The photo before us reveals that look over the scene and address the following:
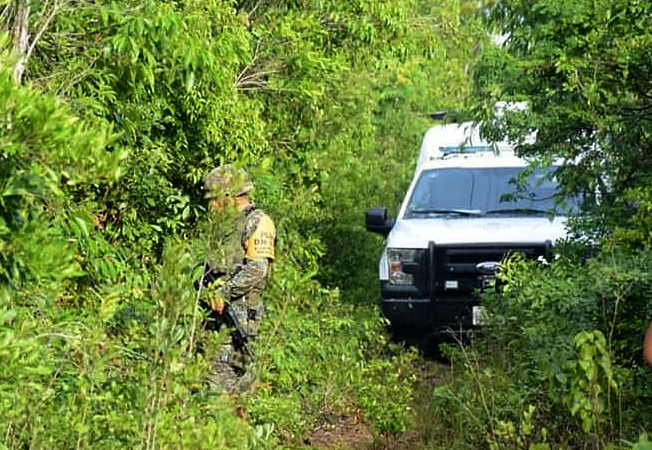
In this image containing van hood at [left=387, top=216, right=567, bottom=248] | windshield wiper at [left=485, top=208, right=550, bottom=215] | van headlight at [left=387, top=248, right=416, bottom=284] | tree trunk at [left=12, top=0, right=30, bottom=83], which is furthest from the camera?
windshield wiper at [left=485, top=208, right=550, bottom=215]

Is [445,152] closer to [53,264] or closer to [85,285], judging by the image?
[85,285]

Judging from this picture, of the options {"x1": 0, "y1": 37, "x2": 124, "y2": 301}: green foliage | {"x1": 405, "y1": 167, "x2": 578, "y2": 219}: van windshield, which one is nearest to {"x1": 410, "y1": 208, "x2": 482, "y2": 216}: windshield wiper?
{"x1": 405, "y1": 167, "x2": 578, "y2": 219}: van windshield

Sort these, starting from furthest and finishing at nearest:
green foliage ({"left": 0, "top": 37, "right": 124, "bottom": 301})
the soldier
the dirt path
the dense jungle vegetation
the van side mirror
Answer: the van side mirror, the dirt path, the soldier, the dense jungle vegetation, green foliage ({"left": 0, "top": 37, "right": 124, "bottom": 301})

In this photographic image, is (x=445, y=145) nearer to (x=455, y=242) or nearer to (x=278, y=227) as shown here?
(x=455, y=242)

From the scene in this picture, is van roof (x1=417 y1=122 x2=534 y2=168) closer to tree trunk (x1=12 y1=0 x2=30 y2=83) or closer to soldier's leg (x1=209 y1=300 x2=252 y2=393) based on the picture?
soldier's leg (x1=209 y1=300 x2=252 y2=393)

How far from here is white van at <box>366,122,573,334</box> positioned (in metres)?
10.7

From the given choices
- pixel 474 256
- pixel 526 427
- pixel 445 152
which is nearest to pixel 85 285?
pixel 526 427

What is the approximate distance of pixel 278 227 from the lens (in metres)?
10.2

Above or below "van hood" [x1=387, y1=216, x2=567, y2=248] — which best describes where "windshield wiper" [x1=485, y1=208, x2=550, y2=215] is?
above

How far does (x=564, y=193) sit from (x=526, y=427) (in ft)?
11.3

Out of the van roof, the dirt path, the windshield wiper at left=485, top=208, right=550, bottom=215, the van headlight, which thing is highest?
the van roof

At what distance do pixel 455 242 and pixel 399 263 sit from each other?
566 mm

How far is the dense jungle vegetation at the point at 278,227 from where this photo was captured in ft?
13.5

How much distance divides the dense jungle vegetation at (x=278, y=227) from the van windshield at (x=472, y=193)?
1144 millimetres
